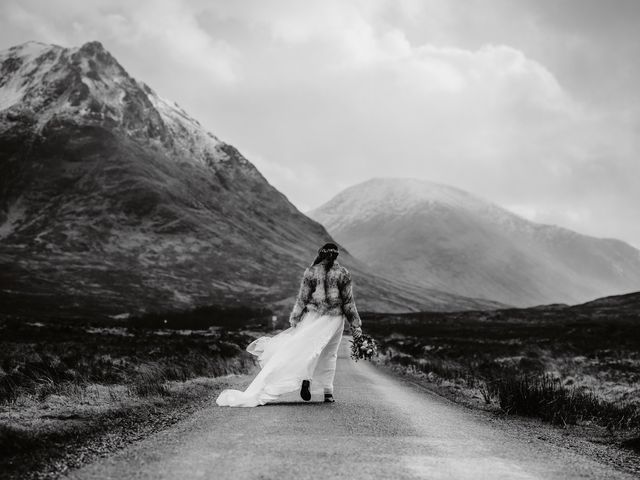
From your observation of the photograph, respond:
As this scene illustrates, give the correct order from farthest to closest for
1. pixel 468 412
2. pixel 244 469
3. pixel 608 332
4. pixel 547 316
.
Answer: pixel 547 316, pixel 608 332, pixel 468 412, pixel 244 469

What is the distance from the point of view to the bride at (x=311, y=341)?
11.1 meters

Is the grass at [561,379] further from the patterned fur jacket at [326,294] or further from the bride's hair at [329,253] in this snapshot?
the bride's hair at [329,253]

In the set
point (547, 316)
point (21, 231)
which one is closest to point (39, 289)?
point (21, 231)

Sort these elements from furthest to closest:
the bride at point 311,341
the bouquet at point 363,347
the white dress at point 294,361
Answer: the bouquet at point 363,347
the bride at point 311,341
the white dress at point 294,361

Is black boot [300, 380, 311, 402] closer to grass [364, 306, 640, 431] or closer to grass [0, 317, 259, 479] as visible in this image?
grass [0, 317, 259, 479]

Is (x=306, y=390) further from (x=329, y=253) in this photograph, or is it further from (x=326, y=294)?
(x=329, y=253)

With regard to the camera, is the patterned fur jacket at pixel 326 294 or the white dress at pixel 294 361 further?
the patterned fur jacket at pixel 326 294

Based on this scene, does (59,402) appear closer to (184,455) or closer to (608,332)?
(184,455)

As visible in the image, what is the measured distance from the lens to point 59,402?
9.58 m

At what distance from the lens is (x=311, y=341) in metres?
11.5

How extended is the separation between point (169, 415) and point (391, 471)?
190 inches

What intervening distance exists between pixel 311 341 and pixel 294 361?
50 centimetres

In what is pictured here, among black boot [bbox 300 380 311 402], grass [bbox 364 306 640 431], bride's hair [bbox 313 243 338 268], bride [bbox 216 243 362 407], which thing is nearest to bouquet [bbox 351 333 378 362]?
A: bride [bbox 216 243 362 407]

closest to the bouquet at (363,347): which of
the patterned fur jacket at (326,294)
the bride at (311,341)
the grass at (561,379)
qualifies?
the bride at (311,341)
